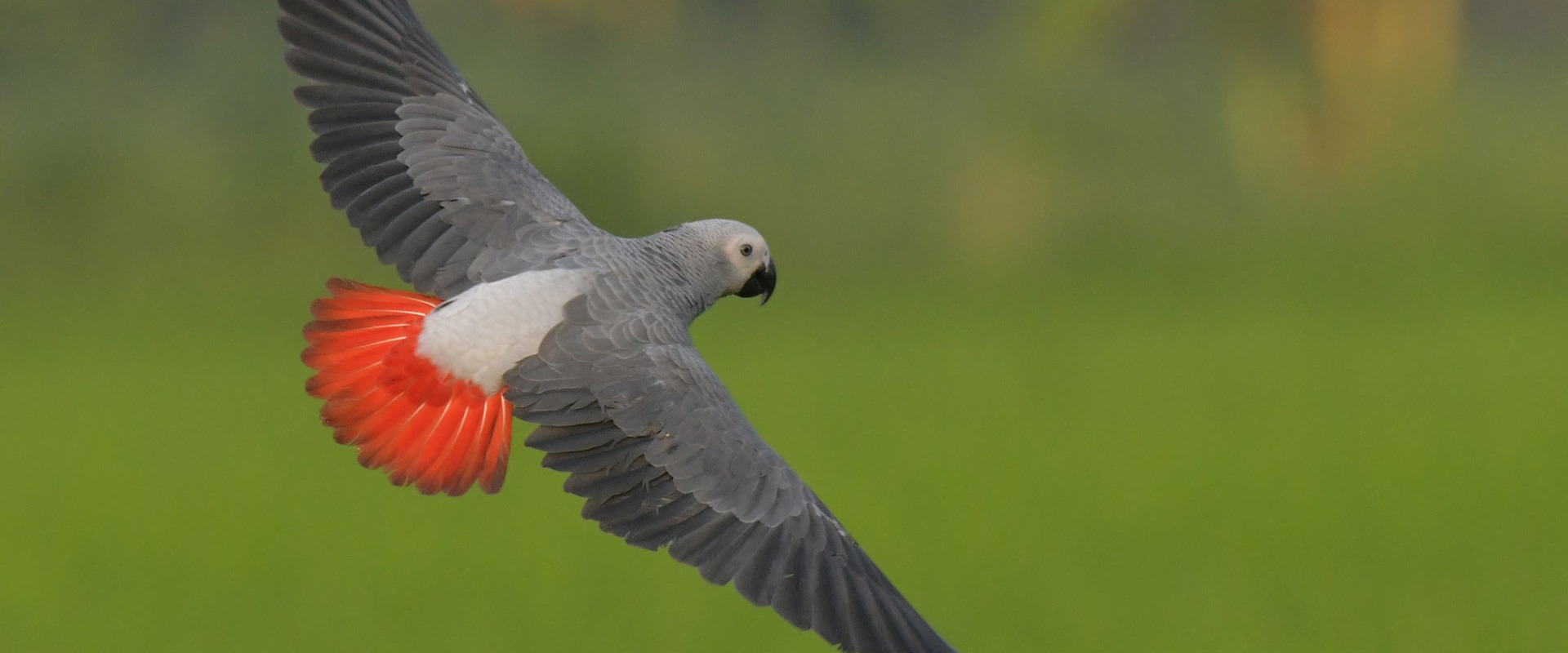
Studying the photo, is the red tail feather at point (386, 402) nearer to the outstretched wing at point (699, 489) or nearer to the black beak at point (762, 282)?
the outstretched wing at point (699, 489)

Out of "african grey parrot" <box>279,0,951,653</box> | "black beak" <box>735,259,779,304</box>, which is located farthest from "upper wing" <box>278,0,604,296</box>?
"black beak" <box>735,259,779,304</box>

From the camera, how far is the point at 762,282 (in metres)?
2.68

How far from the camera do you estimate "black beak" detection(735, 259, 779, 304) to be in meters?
2.66

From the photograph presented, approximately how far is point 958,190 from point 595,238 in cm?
655

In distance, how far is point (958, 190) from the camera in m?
8.93

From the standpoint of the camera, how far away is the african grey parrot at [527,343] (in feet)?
7.37

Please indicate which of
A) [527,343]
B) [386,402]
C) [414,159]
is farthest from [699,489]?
[414,159]

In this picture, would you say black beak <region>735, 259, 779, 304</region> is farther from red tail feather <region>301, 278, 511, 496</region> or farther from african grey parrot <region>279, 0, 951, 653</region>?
red tail feather <region>301, 278, 511, 496</region>

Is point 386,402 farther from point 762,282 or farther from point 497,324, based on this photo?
point 762,282

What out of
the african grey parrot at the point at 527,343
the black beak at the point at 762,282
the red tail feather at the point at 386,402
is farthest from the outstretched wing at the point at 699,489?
the black beak at the point at 762,282

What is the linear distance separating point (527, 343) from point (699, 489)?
1.03 feet

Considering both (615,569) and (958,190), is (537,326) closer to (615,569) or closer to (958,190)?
(615,569)

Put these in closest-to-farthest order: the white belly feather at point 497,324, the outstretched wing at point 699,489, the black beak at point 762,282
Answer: the outstretched wing at point 699,489
the white belly feather at point 497,324
the black beak at point 762,282

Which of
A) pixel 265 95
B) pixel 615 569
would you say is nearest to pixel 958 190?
pixel 265 95
